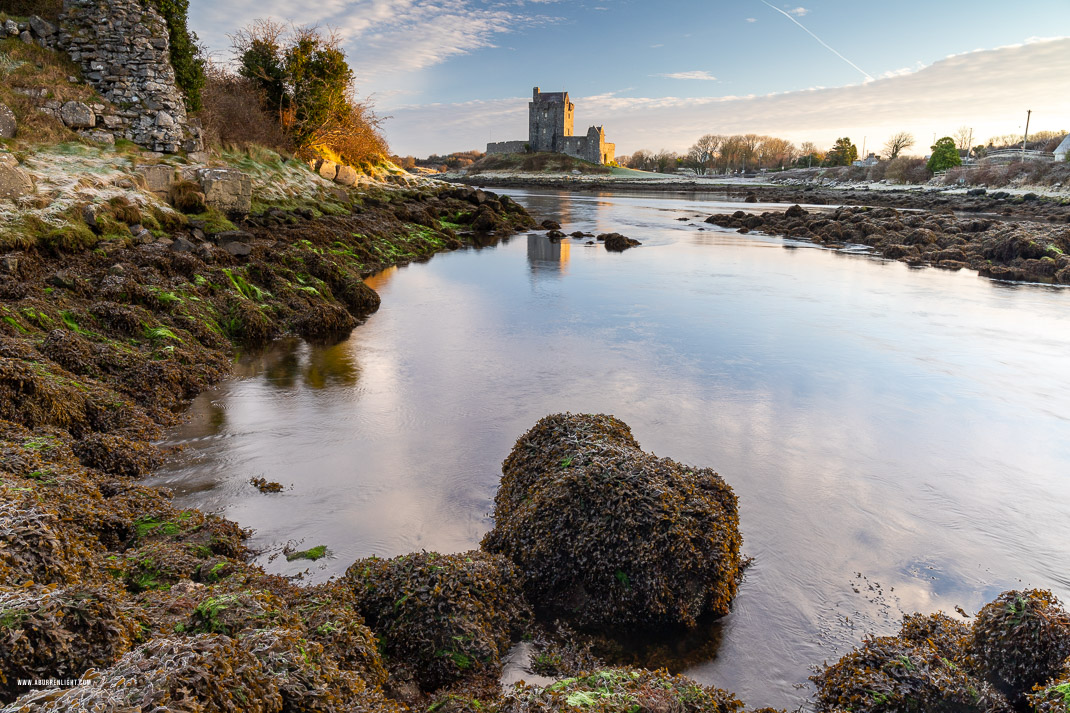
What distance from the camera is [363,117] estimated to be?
89.9 ft

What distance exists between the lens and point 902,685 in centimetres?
271

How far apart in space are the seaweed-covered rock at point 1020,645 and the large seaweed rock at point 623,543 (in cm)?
127

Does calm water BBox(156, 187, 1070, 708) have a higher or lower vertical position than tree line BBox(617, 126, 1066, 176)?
lower

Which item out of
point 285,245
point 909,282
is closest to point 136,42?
point 285,245

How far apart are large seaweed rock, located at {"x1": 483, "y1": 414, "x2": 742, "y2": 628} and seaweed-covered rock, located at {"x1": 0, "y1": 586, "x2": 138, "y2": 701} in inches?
85.9

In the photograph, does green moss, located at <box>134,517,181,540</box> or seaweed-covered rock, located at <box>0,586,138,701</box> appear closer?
seaweed-covered rock, located at <box>0,586,138,701</box>

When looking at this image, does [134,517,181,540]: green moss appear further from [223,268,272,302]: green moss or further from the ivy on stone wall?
the ivy on stone wall

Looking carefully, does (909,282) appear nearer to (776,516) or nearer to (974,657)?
(776,516)

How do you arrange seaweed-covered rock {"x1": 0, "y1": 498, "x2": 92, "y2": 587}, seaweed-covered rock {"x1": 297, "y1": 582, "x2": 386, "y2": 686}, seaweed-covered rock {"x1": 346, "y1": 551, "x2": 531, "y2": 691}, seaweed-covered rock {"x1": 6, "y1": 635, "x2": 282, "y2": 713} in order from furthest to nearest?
seaweed-covered rock {"x1": 346, "y1": 551, "x2": 531, "y2": 691} < seaweed-covered rock {"x1": 297, "y1": 582, "x2": 386, "y2": 686} < seaweed-covered rock {"x1": 0, "y1": 498, "x2": 92, "y2": 587} < seaweed-covered rock {"x1": 6, "y1": 635, "x2": 282, "y2": 713}

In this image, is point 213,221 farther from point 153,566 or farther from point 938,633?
point 938,633

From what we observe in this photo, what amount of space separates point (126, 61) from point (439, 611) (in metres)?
15.3

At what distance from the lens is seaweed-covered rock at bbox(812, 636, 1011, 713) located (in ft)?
8.66

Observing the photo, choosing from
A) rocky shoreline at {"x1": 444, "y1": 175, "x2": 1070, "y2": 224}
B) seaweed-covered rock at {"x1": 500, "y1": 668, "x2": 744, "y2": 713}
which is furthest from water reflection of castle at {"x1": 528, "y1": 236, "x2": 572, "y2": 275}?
rocky shoreline at {"x1": 444, "y1": 175, "x2": 1070, "y2": 224}

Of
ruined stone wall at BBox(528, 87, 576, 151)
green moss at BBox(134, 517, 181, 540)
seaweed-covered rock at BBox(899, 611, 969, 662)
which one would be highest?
ruined stone wall at BBox(528, 87, 576, 151)
